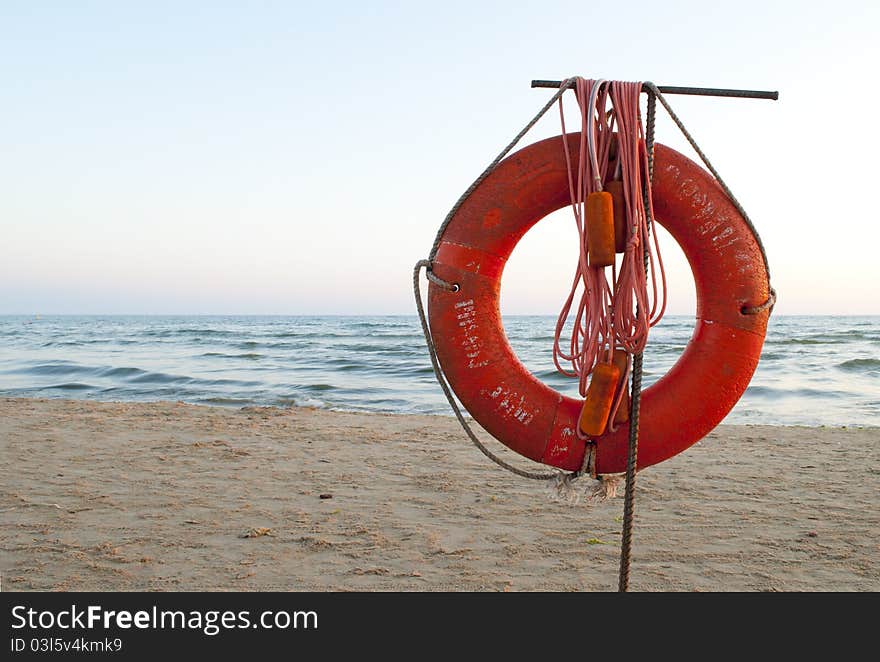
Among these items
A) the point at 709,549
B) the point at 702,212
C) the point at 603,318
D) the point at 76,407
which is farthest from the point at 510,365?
the point at 76,407

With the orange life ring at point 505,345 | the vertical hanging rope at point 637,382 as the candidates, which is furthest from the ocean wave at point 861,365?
the vertical hanging rope at point 637,382

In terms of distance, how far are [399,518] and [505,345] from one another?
5.13ft

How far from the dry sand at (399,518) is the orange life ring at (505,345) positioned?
9.7 inches

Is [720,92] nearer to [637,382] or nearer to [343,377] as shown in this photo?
[637,382]

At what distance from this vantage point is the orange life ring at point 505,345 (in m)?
2.17

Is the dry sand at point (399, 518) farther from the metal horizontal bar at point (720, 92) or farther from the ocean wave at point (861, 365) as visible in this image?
the ocean wave at point (861, 365)

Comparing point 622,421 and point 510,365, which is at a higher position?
point 510,365

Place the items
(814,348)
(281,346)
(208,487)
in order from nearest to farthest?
(208,487)
(814,348)
(281,346)

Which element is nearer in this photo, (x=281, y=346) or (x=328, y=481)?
(x=328, y=481)

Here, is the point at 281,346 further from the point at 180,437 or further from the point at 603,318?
the point at 603,318

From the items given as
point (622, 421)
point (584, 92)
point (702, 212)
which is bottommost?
point (622, 421)

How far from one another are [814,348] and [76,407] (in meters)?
14.7

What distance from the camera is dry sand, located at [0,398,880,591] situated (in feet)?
9.12

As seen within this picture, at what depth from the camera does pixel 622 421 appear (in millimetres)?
2176
